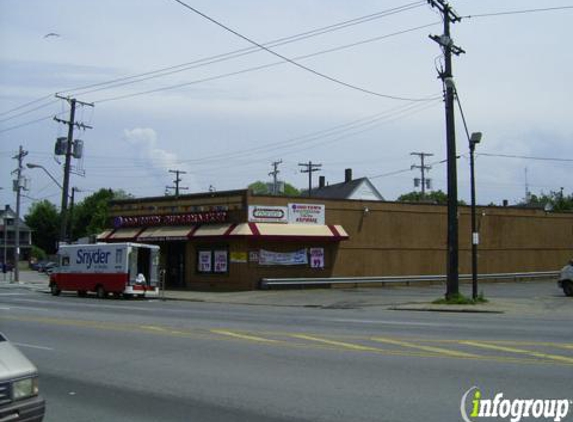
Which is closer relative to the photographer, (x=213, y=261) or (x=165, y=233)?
(x=213, y=261)

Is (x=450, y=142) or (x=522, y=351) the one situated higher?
(x=450, y=142)

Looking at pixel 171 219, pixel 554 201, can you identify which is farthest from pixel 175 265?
pixel 554 201

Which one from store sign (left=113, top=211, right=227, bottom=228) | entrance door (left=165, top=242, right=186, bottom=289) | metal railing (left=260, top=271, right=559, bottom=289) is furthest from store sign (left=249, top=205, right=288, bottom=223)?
entrance door (left=165, top=242, right=186, bottom=289)

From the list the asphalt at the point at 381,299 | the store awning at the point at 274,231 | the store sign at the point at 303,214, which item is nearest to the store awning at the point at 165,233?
the store awning at the point at 274,231

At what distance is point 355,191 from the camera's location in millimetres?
62031

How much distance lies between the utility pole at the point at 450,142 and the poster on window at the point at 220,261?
13214mm

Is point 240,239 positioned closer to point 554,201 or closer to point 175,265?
point 175,265

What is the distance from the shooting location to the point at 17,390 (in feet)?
19.0

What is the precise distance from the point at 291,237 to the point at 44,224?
9607 cm

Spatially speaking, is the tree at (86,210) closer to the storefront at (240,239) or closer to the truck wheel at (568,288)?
the storefront at (240,239)

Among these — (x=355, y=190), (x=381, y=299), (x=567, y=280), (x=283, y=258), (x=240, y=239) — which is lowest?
(x=381, y=299)

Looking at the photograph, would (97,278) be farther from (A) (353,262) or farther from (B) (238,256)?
(A) (353,262)

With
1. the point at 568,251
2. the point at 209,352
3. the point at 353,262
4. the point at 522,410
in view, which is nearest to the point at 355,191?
the point at 568,251

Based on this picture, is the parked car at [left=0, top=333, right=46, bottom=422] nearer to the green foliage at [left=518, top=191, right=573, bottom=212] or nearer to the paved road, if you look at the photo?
the paved road
